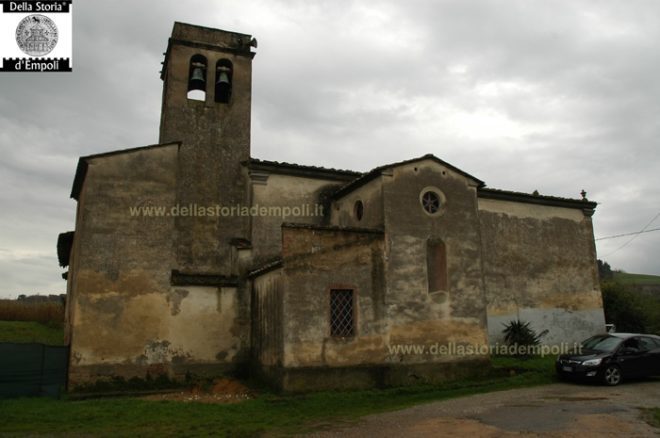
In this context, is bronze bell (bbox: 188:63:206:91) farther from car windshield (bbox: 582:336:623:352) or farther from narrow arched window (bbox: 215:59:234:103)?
car windshield (bbox: 582:336:623:352)

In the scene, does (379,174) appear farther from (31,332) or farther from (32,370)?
(31,332)

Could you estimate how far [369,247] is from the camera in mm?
13844

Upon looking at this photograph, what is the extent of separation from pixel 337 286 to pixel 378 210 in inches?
108

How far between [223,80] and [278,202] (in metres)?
4.75

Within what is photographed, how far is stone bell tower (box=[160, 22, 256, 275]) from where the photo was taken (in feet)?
52.8

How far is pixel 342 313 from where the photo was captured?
13281 millimetres

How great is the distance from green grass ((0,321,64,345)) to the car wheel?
21306 mm

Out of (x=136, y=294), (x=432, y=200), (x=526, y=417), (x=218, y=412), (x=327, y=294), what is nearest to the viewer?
(x=526, y=417)

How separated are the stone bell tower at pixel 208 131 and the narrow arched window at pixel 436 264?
5.99 m

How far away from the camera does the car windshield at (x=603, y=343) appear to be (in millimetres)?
13523

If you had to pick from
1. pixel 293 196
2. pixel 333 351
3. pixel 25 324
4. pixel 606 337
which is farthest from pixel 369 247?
pixel 25 324

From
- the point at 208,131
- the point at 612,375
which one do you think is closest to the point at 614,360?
the point at 612,375

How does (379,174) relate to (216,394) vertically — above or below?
above

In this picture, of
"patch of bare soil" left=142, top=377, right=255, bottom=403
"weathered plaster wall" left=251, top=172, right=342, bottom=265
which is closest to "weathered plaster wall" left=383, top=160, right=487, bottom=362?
"weathered plaster wall" left=251, top=172, right=342, bottom=265
